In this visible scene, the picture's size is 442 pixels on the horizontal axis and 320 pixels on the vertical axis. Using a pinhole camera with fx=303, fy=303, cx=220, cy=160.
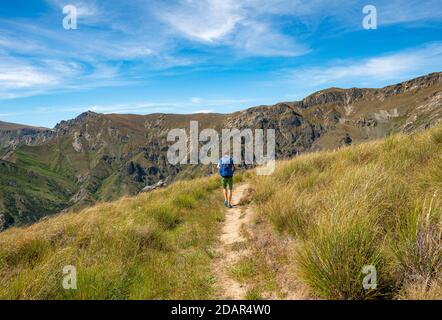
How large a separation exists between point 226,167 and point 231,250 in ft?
22.9

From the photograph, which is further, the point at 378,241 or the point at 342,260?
the point at 378,241

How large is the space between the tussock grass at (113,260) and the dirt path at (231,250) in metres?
0.29

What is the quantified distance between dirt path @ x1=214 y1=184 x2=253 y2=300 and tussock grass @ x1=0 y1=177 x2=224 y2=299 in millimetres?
286

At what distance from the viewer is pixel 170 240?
8.80 metres

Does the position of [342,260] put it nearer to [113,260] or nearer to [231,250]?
[231,250]

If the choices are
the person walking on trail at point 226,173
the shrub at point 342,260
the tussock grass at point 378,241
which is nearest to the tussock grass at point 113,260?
the shrub at point 342,260

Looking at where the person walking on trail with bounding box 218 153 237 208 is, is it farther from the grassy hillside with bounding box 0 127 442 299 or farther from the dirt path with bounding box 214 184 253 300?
the grassy hillside with bounding box 0 127 442 299

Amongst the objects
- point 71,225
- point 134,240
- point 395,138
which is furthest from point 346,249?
point 395,138

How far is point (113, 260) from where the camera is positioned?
6.61 m

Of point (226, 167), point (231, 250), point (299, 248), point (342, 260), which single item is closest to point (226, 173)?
point (226, 167)

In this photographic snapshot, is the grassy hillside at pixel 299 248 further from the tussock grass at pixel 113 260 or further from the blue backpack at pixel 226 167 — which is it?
the blue backpack at pixel 226 167

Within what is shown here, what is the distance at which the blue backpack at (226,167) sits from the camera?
47.3 ft

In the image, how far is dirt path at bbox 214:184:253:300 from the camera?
5688mm

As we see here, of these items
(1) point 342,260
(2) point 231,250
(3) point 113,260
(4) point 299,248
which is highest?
(1) point 342,260
